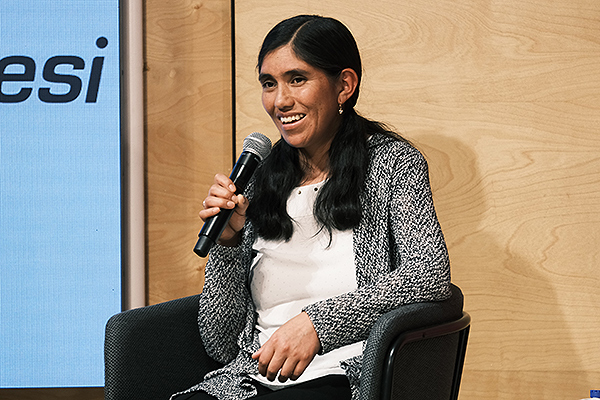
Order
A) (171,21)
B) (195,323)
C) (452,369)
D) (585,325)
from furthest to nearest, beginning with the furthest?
(171,21), (585,325), (195,323), (452,369)

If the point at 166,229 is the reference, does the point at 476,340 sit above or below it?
below

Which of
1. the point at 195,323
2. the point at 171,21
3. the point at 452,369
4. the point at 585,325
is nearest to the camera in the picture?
the point at 452,369

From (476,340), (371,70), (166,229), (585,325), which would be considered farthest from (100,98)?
(585,325)

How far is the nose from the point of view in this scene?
1.28 meters

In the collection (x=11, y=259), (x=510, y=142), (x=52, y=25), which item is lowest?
(x=11, y=259)

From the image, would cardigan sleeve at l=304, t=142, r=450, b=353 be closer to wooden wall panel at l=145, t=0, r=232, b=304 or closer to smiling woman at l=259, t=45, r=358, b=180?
smiling woman at l=259, t=45, r=358, b=180

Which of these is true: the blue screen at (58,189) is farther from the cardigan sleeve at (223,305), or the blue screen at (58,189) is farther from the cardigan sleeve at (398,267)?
the cardigan sleeve at (398,267)

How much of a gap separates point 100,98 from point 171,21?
36cm

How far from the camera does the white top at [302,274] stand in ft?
3.97

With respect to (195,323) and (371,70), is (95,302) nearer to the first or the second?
(195,323)

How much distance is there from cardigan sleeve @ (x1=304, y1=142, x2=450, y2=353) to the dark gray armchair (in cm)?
4

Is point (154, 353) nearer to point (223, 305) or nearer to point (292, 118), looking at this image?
point (223, 305)

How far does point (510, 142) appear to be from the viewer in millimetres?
1826

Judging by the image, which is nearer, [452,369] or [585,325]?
[452,369]
